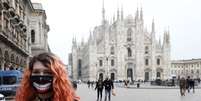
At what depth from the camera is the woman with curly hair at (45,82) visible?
3217mm

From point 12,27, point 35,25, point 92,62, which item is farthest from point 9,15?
point 92,62

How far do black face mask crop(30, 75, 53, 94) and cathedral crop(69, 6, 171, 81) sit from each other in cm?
11083

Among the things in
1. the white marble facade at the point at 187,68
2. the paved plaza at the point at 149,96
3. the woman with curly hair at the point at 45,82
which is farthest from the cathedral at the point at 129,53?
the woman with curly hair at the point at 45,82

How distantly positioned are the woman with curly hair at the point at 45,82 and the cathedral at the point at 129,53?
363ft

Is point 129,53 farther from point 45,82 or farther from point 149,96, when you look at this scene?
point 45,82

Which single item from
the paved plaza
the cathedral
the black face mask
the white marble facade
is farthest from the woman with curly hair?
the white marble facade

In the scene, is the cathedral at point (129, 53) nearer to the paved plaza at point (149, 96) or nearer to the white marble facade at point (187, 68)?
the white marble facade at point (187, 68)

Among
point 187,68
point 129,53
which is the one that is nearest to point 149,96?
point 129,53

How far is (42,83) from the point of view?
10.6 ft

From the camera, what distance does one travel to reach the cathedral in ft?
377

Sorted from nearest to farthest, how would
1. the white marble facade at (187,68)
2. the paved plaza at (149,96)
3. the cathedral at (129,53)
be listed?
the paved plaza at (149,96) < the cathedral at (129,53) < the white marble facade at (187,68)

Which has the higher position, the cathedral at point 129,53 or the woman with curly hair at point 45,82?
the cathedral at point 129,53

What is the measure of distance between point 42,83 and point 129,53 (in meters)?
113

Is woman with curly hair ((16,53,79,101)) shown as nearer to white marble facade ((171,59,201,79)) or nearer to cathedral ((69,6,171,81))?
cathedral ((69,6,171,81))
